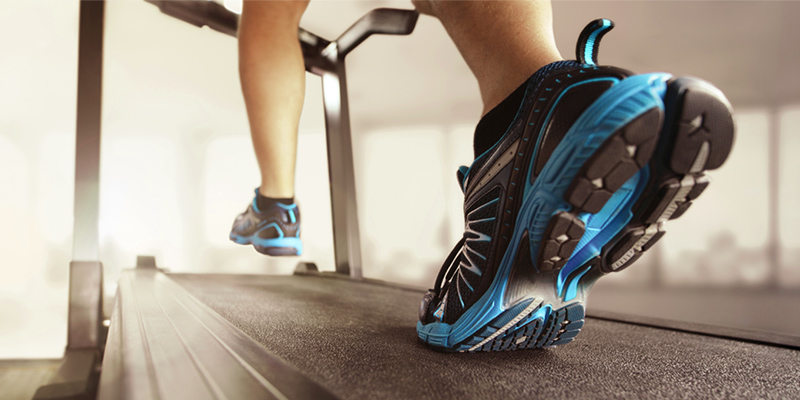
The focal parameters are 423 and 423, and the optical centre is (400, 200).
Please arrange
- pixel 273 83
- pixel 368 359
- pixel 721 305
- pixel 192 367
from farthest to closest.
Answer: pixel 721 305, pixel 273 83, pixel 368 359, pixel 192 367

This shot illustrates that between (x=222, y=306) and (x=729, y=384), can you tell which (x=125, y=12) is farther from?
(x=729, y=384)

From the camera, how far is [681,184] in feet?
1.31

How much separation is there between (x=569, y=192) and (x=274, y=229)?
3.34 ft

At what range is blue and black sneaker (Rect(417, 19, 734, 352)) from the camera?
374 mm

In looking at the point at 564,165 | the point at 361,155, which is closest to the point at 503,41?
the point at 564,165

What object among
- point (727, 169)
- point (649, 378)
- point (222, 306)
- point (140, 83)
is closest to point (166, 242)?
point (140, 83)

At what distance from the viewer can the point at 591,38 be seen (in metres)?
0.49

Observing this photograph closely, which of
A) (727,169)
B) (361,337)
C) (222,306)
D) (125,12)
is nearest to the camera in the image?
(361,337)

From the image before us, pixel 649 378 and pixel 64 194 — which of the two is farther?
pixel 64 194

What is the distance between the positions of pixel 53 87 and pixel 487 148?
215 centimetres

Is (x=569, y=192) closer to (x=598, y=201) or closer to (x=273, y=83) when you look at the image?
(x=598, y=201)

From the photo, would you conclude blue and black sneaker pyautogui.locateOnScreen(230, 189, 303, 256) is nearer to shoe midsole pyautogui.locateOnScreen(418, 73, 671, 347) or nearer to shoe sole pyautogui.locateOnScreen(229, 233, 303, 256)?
shoe sole pyautogui.locateOnScreen(229, 233, 303, 256)

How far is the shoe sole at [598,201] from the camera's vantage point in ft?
1.22

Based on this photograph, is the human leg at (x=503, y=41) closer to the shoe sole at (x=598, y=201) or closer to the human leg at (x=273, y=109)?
the shoe sole at (x=598, y=201)
